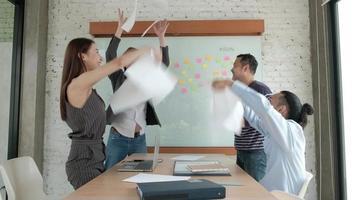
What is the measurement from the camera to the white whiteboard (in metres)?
3.33

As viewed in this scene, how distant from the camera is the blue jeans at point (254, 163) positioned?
2.15m

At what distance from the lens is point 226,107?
183 centimetres

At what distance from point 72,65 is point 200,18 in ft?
6.62

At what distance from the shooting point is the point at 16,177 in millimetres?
1748

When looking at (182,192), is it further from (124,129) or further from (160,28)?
(160,28)

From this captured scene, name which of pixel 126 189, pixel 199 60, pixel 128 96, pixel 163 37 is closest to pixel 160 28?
pixel 163 37

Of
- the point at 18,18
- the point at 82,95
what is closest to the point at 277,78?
the point at 82,95

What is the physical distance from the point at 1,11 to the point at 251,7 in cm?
257

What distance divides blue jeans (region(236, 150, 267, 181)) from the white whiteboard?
3.57ft

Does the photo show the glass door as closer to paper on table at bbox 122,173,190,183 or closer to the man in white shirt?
the man in white shirt

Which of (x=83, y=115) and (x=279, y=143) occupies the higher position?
(x=83, y=115)

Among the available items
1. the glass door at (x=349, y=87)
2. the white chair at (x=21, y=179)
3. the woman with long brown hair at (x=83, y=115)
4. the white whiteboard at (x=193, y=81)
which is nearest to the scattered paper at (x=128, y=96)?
the woman with long brown hair at (x=83, y=115)

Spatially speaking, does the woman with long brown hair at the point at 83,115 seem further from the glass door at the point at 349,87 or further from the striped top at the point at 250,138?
the glass door at the point at 349,87

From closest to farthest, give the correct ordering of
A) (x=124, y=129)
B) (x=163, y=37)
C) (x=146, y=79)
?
(x=146, y=79) → (x=124, y=129) → (x=163, y=37)
